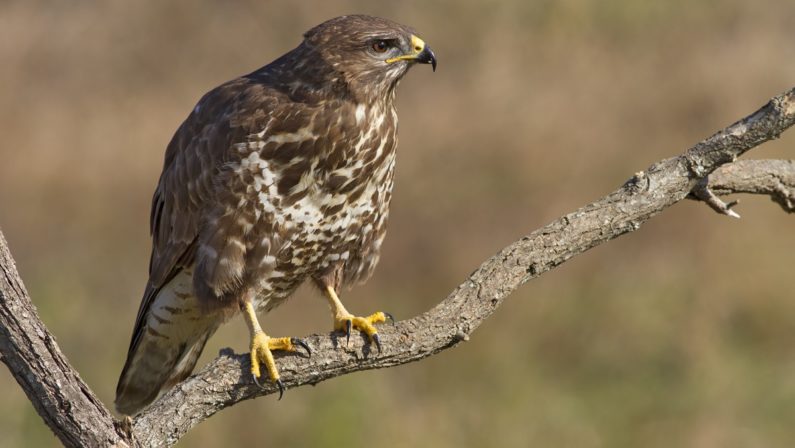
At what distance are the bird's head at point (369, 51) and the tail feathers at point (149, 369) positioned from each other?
1333mm

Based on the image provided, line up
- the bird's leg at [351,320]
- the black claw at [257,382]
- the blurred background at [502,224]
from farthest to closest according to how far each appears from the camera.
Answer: the blurred background at [502,224] < the bird's leg at [351,320] < the black claw at [257,382]

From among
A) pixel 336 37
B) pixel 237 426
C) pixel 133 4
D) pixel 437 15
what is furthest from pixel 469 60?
pixel 336 37

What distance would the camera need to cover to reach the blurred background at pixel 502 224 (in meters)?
8.12

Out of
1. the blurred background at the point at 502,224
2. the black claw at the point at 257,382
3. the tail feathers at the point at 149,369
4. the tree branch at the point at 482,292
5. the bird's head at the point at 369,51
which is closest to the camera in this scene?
the tree branch at the point at 482,292

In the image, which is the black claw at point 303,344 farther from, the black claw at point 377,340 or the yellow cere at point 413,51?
the yellow cere at point 413,51

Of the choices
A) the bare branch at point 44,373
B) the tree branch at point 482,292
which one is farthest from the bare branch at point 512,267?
the bare branch at point 44,373

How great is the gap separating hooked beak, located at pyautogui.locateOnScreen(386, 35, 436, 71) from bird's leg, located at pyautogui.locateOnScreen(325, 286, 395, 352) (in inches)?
39.0

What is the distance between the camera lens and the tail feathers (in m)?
5.31

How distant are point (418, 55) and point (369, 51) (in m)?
0.19

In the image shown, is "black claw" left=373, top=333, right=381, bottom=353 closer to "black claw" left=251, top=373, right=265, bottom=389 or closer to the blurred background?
"black claw" left=251, top=373, right=265, bottom=389

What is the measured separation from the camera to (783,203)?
4781 millimetres

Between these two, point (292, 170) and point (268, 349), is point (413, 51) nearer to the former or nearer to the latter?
point (292, 170)

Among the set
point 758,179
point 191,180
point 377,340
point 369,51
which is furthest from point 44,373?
point 758,179

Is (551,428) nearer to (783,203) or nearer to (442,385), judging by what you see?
(442,385)
